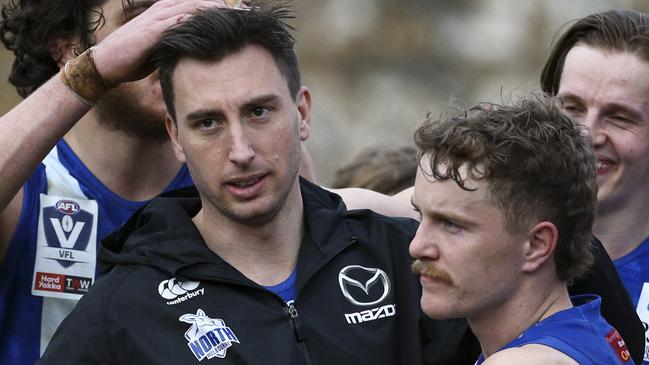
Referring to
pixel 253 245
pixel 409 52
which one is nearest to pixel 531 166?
pixel 253 245

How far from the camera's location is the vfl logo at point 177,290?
4711 millimetres

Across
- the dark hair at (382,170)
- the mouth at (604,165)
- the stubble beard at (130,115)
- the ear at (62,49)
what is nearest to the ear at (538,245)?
the mouth at (604,165)

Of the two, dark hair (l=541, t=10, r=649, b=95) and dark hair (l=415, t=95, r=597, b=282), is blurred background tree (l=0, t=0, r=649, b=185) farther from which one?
dark hair (l=415, t=95, r=597, b=282)

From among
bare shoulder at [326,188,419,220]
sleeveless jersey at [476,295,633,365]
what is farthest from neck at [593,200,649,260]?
sleeveless jersey at [476,295,633,365]

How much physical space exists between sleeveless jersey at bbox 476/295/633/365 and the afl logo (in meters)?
1.90

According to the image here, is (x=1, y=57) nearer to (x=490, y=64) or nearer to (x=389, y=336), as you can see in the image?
(x=490, y=64)

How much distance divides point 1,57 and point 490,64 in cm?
384

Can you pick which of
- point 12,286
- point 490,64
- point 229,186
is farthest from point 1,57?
point 229,186

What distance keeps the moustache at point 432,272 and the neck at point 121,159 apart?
1620 millimetres

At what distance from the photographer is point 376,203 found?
18.4ft

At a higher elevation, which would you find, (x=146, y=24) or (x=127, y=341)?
(x=146, y=24)

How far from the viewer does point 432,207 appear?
4.42m

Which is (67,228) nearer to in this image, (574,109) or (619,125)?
(574,109)

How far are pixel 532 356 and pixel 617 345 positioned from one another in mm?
385
